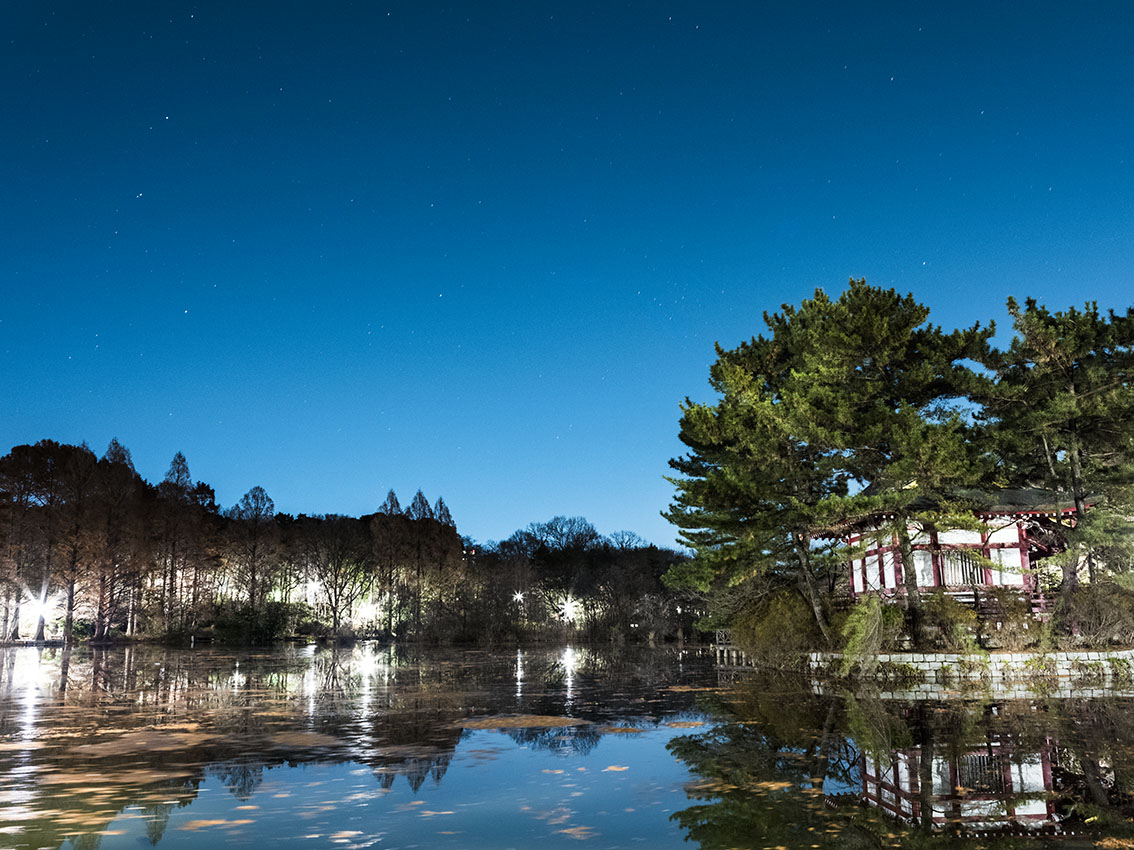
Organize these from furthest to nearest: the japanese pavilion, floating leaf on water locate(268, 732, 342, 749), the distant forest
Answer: the distant forest
the japanese pavilion
floating leaf on water locate(268, 732, 342, 749)

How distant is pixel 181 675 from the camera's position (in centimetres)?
2555

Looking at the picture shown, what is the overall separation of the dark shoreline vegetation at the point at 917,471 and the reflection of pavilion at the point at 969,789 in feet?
35.2

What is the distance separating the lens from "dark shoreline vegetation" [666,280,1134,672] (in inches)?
823

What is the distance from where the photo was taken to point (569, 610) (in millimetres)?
59875

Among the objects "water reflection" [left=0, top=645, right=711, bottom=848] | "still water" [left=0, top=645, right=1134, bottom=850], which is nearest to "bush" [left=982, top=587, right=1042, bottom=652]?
"still water" [left=0, top=645, right=1134, bottom=850]

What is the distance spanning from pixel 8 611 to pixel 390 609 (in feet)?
77.5

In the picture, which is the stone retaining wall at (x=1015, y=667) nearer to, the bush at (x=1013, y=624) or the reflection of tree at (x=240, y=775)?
the bush at (x=1013, y=624)

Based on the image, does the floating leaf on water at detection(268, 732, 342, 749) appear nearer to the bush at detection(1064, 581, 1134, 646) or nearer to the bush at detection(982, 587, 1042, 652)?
the bush at detection(982, 587, 1042, 652)

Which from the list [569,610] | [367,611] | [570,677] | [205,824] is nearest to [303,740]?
[205,824]

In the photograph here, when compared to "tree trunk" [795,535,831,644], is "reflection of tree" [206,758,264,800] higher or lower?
lower

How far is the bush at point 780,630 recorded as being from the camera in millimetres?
24625

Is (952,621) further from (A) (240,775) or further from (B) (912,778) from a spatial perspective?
(A) (240,775)

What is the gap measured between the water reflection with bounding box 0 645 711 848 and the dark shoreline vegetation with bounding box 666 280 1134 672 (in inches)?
190

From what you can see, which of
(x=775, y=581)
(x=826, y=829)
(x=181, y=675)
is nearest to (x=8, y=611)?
Answer: (x=181, y=675)
